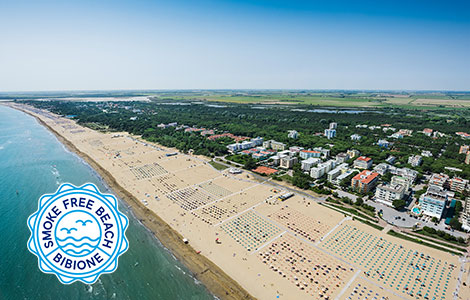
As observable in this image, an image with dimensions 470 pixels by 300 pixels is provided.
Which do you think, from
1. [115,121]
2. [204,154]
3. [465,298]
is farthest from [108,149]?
[465,298]

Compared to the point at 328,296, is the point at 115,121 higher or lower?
higher

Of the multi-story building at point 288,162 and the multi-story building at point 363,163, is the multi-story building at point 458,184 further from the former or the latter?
the multi-story building at point 288,162

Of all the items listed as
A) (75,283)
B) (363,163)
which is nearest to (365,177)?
(363,163)

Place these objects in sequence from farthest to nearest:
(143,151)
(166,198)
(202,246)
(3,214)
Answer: (143,151) < (166,198) < (3,214) < (202,246)

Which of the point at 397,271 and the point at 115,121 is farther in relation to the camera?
the point at 115,121

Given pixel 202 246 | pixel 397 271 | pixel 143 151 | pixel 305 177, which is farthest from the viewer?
pixel 143 151

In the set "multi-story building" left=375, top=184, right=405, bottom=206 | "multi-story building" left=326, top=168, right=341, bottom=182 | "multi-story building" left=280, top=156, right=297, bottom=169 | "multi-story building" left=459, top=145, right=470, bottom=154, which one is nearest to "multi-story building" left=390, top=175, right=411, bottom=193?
"multi-story building" left=375, top=184, right=405, bottom=206

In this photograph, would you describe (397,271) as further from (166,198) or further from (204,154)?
(204,154)

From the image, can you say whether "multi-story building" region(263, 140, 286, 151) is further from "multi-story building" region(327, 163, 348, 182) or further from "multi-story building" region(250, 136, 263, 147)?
"multi-story building" region(327, 163, 348, 182)
